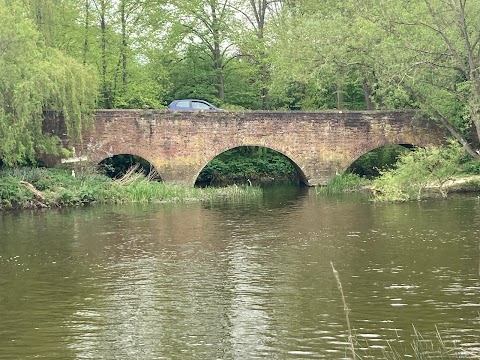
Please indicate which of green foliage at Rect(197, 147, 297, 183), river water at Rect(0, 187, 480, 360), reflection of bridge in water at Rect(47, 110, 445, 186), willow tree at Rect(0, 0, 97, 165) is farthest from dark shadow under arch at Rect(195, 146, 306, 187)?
river water at Rect(0, 187, 480, 360)

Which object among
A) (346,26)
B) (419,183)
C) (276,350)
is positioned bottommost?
(276,350)

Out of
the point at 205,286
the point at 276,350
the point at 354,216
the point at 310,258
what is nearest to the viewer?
the point at 276,350

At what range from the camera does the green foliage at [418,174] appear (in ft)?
70.2

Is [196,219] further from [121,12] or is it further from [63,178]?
[121,12]

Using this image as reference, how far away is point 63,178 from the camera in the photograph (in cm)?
2338

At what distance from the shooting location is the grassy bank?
21562 mm

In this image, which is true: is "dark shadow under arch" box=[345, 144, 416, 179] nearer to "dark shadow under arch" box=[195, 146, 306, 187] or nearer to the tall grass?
"dark shadow under arch" box=[195, 146, 306, 187]

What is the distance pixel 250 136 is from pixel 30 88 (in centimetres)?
915

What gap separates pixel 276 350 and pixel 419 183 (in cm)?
1512

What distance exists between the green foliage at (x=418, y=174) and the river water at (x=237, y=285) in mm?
2784

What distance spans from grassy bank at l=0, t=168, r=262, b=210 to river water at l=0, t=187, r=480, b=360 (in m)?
3.10

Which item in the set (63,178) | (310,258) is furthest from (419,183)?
(63,178)

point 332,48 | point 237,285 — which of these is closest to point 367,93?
point 332,48

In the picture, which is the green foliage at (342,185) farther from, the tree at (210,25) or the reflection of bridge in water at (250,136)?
the tree at (210,25)
